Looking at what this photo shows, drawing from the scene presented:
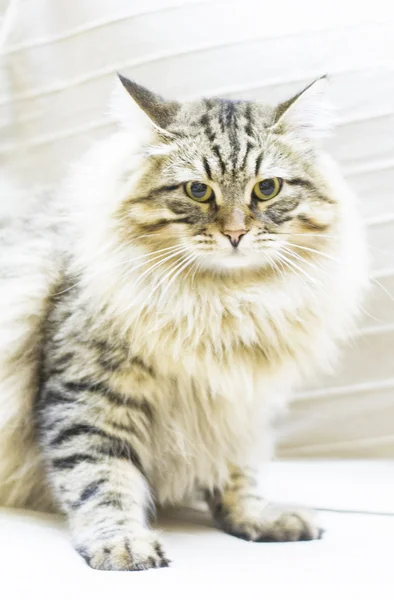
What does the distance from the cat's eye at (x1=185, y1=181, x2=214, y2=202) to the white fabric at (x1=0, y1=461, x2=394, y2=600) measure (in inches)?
20.9

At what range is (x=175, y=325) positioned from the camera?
1.19 m

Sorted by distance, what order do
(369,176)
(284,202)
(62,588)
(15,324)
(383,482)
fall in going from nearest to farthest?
(62,588), (284,202), (15,324), (383,482), (369,176)

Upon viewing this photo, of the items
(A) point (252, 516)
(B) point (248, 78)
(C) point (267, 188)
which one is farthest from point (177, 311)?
(B) point (248, 78)

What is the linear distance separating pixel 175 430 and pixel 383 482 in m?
0.47

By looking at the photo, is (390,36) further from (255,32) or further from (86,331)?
(86,331)

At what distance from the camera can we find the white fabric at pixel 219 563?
87 cm

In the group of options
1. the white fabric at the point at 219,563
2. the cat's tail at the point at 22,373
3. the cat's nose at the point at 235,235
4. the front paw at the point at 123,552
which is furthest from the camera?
the cat's tail at the point at 22,373

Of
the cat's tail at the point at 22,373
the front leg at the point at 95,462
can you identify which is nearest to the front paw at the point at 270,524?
the front leg at the point at 95,462

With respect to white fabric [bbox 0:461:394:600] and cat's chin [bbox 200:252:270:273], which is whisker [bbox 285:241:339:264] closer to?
cat's chin [bbox 200:252:270:273]

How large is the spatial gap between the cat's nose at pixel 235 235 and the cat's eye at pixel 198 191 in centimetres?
7

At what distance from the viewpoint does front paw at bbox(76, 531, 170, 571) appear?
0.97 m

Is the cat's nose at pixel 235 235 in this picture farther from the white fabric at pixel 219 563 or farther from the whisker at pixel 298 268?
the white fabric at pixel 219 563

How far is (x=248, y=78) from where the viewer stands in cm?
155

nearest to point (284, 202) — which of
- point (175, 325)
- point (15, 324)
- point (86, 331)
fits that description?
point (175, 325)
